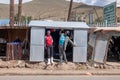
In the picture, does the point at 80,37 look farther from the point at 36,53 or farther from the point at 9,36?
the point at 9,36

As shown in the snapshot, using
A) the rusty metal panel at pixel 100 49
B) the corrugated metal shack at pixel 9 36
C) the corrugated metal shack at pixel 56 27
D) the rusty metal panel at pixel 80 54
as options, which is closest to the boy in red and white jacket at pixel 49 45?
the corrugated metal shack at pixel 56 27

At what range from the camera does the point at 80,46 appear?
2133 cm

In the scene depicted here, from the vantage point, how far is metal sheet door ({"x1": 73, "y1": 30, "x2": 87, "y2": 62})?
21.2 m

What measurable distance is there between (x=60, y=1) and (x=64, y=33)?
12318cm

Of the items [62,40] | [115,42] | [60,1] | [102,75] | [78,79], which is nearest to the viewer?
[78,79]

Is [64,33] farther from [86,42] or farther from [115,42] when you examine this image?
[115,42]

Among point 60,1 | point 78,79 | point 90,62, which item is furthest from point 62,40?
point 60,1

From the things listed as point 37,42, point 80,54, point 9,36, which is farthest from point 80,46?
point 9,36

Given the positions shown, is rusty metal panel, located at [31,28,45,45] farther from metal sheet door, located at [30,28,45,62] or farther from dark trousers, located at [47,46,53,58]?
dark trousers, located at [47,46,53,58]

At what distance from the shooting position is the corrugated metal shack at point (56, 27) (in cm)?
2086

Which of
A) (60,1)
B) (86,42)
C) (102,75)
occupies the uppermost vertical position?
(60,1)

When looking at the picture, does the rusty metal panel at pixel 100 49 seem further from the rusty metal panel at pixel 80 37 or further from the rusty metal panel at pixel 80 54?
the rusty metal panel at pixel 80 37

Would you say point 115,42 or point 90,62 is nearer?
point 90,62

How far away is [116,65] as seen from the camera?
21250mm
